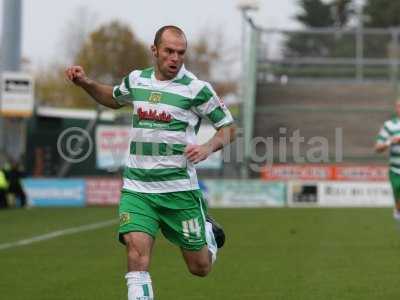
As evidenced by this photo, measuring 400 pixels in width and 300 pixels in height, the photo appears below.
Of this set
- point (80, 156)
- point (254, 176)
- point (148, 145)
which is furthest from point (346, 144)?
point (148, 145)

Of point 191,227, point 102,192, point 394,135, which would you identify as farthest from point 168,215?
point 102,192

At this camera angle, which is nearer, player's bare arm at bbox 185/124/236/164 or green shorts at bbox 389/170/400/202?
player's bare arm at bbox 185/124/236/164

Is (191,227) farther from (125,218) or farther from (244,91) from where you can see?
(244,91)

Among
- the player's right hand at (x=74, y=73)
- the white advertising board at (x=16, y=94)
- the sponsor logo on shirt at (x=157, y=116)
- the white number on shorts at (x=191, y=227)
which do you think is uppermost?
the white advertising board at (x=16, y=94)

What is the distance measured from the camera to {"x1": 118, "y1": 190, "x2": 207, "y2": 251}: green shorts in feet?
24.4

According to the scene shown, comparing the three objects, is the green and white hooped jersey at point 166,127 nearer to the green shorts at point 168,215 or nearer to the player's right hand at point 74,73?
the green shorts at point 168,215

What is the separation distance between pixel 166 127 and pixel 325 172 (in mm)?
24233

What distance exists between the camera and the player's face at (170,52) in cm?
736

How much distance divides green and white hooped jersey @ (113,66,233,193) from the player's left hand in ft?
1.28

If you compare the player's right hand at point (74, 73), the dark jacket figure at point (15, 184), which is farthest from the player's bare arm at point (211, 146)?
the dark jacket figure at point (15, 184)

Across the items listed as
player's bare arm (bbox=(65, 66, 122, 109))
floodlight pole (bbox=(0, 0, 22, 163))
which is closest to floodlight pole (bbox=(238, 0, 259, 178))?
floodlight pole (bbox=(0, 0, 22, 163))

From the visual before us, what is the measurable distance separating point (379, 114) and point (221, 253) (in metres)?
23.7

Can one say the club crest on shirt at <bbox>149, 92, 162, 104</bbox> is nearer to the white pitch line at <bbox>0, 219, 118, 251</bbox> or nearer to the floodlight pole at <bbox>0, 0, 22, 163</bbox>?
the white pitch line at <bbox>0, 219, 118, 251</bbox>

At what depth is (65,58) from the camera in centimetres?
7856
